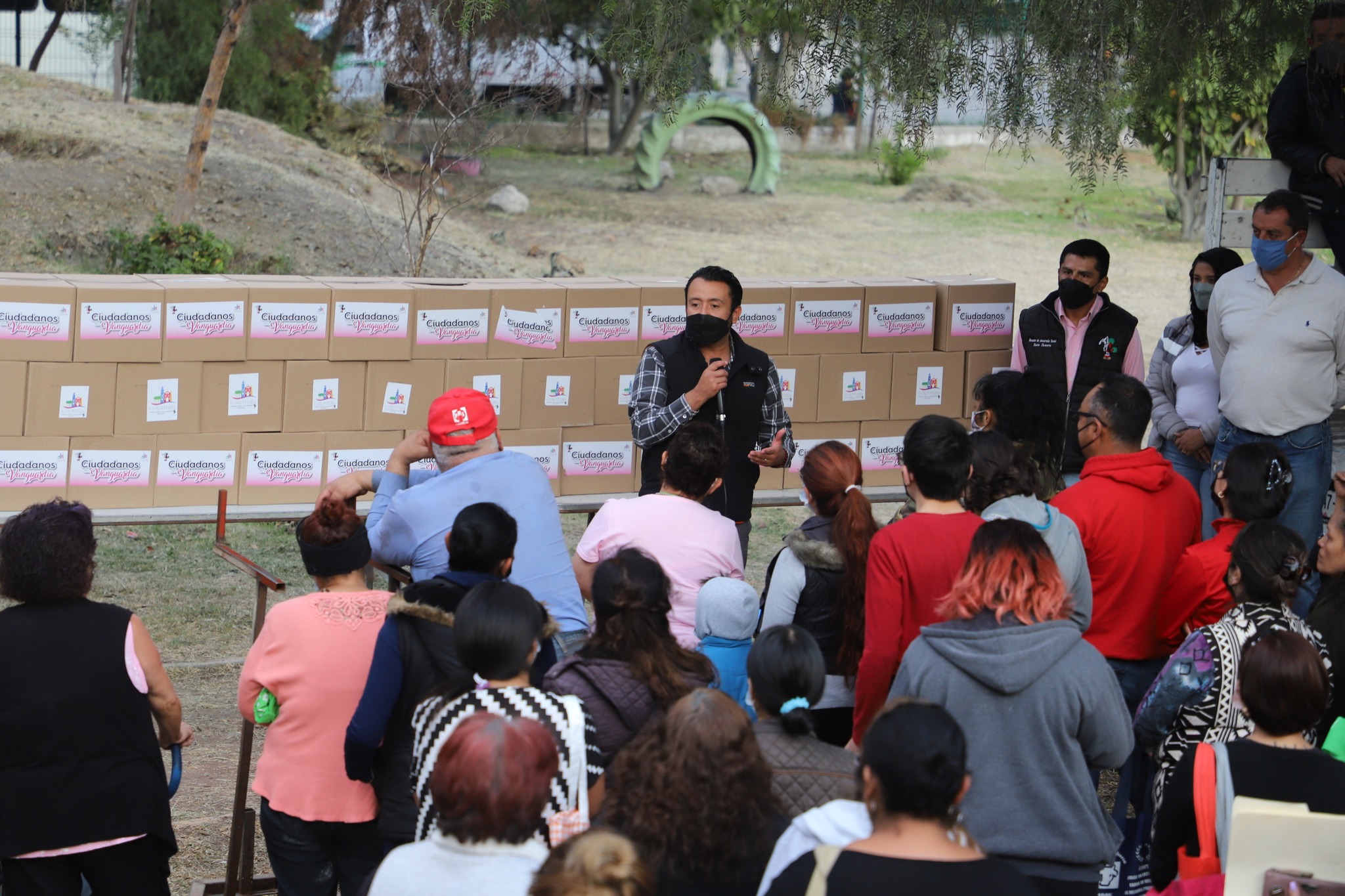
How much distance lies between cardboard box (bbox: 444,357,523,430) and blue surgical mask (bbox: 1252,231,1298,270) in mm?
3253

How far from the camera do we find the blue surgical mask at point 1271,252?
5344 millimetres

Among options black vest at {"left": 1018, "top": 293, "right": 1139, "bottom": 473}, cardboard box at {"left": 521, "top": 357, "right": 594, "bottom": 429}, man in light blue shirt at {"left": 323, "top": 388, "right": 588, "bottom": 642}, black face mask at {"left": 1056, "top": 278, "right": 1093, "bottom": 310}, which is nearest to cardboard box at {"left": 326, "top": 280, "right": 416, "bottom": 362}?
cardboard box at {"left": 521, "top": 357, "right": 594, "bottom": 429}

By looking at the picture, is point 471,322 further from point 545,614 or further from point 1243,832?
point 1243,832

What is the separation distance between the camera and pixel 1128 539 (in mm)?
4223

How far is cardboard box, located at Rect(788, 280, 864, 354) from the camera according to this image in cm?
685

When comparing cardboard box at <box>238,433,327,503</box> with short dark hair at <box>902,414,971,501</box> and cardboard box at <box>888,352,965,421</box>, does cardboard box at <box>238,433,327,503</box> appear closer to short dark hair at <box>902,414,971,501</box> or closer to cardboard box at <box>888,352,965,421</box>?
cardboard box at <box>888,352,965,421</box>

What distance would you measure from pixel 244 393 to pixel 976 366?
364cm

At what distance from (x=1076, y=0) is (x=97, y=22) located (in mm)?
23653

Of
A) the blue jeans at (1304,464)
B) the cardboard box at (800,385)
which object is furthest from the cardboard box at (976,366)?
the blue jeans at (1304,464)

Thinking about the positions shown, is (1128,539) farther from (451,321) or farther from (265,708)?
(451,321)

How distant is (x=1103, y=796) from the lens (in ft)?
17.9

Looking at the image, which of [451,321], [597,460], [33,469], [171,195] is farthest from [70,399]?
[171,195]

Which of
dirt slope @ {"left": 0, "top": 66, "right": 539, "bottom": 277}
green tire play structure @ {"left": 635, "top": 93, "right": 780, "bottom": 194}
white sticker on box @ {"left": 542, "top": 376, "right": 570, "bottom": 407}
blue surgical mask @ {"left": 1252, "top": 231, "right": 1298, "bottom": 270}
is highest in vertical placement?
green tire play structure @ {"left": 635, "top": 93, "right": 780, "bottom": 194}

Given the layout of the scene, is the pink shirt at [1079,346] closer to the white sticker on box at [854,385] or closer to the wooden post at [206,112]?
the white sticker on box at [854,385]
